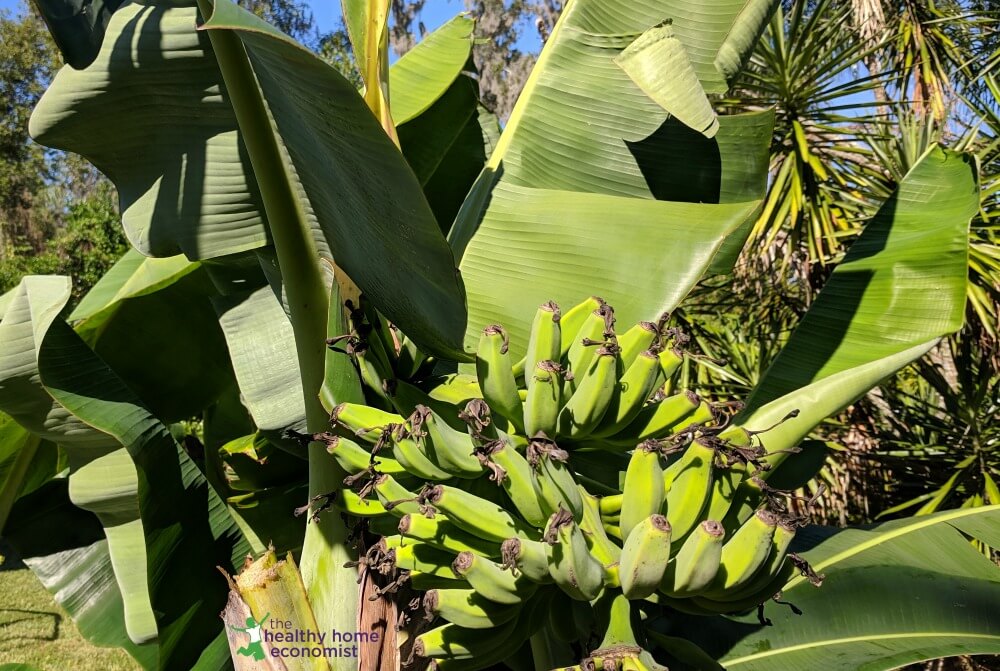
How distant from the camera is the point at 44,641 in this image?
16.1 feet

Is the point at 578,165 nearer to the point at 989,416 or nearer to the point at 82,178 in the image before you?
the point at 989,416

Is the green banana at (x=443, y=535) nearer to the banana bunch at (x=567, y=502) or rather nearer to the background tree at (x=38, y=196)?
the banana bunch at (x=567, y=502)

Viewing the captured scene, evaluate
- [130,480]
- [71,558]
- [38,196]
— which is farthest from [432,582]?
[38,196]

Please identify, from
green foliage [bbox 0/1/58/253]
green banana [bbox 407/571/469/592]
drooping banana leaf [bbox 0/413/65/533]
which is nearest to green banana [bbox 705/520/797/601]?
green banana [bbox 407/571/469/592]

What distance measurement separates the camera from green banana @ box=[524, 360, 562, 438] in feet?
3.89

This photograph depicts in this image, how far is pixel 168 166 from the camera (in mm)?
1557

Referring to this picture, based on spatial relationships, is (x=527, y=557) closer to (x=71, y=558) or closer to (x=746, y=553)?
(x=746, y=553)

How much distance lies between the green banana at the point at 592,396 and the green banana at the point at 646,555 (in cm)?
20

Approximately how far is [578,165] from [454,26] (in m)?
0.82

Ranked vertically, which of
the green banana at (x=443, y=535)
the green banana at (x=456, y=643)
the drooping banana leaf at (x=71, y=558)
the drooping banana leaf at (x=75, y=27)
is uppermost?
the drooping banana leaf at (x=75, y=27)

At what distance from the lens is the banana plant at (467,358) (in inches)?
46.0

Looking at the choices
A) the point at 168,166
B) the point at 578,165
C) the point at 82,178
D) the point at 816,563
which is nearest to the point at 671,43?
the point at 578,165

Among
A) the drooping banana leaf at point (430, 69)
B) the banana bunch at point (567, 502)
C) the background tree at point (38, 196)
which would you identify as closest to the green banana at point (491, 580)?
the banana bunch at point (567, 502)

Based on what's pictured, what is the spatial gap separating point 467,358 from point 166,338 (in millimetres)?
1059
